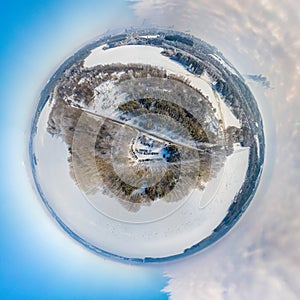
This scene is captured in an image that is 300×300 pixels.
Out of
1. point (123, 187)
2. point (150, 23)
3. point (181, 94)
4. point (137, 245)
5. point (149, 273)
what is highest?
point (150, 23)

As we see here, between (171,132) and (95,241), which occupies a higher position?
(171,132)

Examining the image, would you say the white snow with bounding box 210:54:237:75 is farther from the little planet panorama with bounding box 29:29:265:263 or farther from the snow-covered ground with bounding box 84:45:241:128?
the snow-covered ground with bounding box 84:45:241:128

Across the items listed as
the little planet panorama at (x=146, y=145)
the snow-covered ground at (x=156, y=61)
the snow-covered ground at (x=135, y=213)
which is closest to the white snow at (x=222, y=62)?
the little planet panorama at (x=146, y=145)

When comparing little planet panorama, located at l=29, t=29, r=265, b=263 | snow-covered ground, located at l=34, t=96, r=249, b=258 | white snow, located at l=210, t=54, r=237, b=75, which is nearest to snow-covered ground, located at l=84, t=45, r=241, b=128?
little planet panorama, located at l=29, t=29, r=265, b=263

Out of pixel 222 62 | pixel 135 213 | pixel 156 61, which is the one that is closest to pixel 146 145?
pixel 135 213

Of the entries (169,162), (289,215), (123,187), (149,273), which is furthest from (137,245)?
(289,215)

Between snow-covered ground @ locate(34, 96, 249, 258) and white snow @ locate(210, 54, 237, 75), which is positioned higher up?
white snow @ locate(210, 54, 237, 75)

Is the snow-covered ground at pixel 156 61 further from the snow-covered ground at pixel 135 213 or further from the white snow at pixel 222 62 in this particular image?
the snow-covered ground at pixel 135 213

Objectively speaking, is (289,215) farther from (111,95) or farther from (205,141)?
(111,95)

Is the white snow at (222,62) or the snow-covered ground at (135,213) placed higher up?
the white snow at (222,62)
